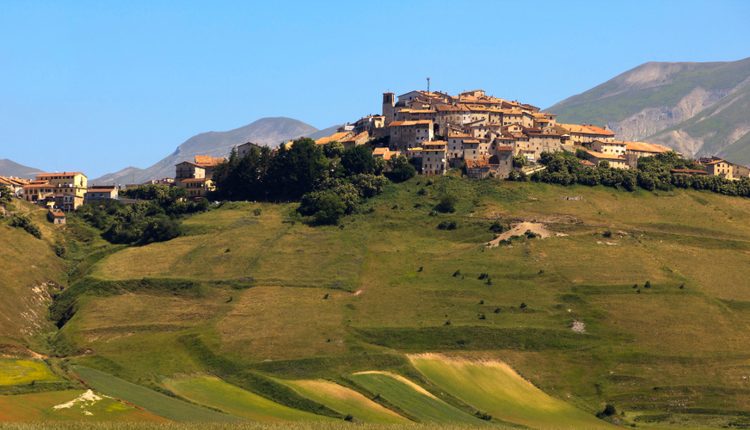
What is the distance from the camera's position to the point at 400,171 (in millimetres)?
189250

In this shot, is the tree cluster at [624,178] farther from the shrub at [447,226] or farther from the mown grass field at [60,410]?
the mown grass field at [60,410]

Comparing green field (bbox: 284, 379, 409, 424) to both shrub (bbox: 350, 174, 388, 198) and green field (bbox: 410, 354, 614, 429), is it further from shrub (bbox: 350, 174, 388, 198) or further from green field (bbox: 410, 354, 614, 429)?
shrub (bbox: 350, 174, 388, 198)

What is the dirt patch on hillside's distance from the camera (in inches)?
6545

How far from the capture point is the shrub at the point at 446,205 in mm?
177875

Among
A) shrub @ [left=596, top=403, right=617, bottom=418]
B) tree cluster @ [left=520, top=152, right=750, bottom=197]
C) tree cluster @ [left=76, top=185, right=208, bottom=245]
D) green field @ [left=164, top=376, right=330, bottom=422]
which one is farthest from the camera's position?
tree cluster @ [left=520, top=152, right=750, bottom=197]

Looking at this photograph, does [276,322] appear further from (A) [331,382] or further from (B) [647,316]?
(B) [647,316]

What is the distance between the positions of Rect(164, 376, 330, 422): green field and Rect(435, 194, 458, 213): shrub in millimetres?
63976

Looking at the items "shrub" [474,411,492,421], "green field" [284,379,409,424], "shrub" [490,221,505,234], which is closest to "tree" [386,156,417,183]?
"shrub" [490,221,505,234]

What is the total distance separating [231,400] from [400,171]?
266 feet

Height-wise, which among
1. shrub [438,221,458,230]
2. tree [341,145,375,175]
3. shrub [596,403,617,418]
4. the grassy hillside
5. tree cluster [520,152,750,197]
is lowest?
shrub [596,403,617,418]

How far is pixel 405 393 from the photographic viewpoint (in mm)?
118125

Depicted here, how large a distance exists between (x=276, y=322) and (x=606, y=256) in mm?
46946

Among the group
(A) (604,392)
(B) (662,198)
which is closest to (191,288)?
(A) (604,392)

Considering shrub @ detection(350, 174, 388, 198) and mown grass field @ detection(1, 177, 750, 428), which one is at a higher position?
shrub @ detection(350, 174, 388, 198)
